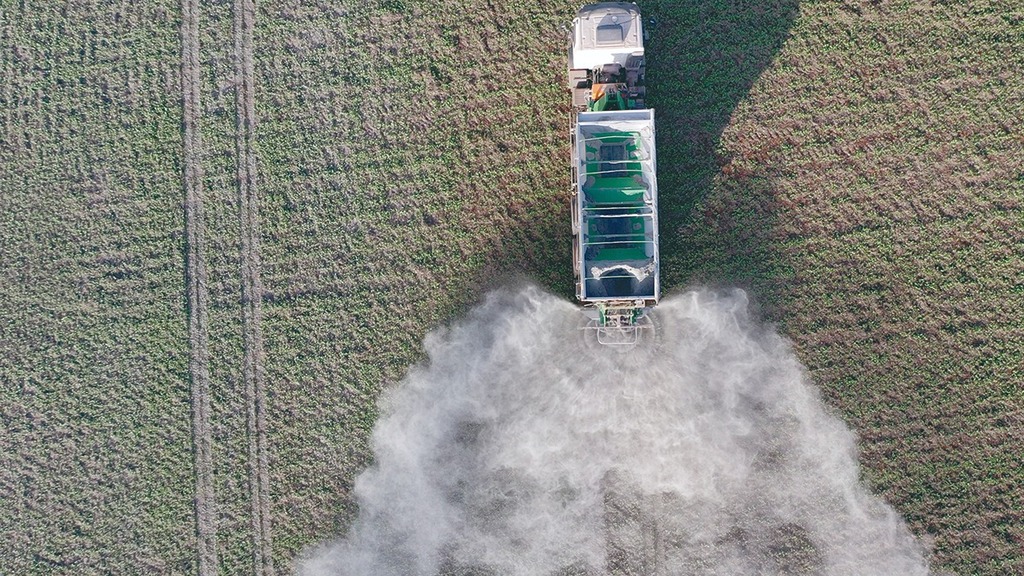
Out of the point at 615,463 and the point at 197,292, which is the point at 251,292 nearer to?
the point at 197,292

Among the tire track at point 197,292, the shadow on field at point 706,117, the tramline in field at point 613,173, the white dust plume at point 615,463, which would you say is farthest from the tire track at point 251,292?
the shadow on field at point 706,117

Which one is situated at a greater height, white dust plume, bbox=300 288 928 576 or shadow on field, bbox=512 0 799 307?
shadow on field, bbox=512 0 799 307

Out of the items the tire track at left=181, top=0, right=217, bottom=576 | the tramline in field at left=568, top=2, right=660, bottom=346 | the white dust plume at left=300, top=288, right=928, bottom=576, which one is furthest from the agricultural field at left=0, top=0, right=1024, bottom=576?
the tramline in field at left=568, top=2, right=660, bottom=346

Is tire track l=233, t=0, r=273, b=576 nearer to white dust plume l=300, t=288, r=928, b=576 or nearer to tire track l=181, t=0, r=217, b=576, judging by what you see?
tire track l=181, t=0, r=217, b=576

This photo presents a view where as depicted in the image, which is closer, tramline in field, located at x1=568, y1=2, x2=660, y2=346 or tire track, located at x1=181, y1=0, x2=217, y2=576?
tramline in field, located at x1=568, y1=2, x2=660, y2=346

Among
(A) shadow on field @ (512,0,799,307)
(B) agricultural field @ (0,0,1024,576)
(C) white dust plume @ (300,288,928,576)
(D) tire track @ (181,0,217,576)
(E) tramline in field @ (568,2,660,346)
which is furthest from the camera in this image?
(D) tire track @ (181,0,217,576)

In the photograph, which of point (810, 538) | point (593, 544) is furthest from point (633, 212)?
point (810, 538)

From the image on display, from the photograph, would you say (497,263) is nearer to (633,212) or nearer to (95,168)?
(633,212)
